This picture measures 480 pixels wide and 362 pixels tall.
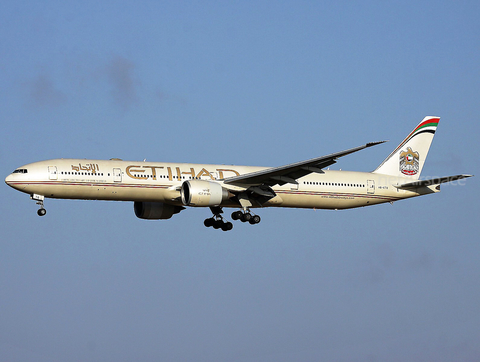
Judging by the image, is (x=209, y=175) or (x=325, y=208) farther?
(x=325, y=208)

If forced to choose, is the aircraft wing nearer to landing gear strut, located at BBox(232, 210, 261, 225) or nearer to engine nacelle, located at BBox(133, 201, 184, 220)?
landing gear strut, located at BBox(232, 210, 261, 225)

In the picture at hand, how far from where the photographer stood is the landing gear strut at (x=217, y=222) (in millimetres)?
57031

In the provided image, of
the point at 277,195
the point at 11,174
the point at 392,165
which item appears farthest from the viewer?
the point at 392,165

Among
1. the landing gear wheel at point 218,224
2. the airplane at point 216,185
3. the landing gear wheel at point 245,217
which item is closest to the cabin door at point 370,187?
the airplane at point 216,185

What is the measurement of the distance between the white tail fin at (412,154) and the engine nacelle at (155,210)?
15.4 m

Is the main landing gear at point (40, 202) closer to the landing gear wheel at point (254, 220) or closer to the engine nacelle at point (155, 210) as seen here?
the engine nacelle at point (155, 210)

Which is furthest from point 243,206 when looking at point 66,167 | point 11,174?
point 11,174

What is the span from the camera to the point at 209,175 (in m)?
52.9

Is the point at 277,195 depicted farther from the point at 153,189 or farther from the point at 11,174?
the point at 11,174

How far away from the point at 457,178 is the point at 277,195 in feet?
38.9

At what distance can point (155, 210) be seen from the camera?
56281 millimetres

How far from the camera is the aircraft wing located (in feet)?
160

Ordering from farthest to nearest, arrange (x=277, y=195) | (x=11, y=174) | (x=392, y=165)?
(x=392, y=165) → (x=277, y=195) → (x=11, y=174)

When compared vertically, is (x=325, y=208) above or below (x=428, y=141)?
below
